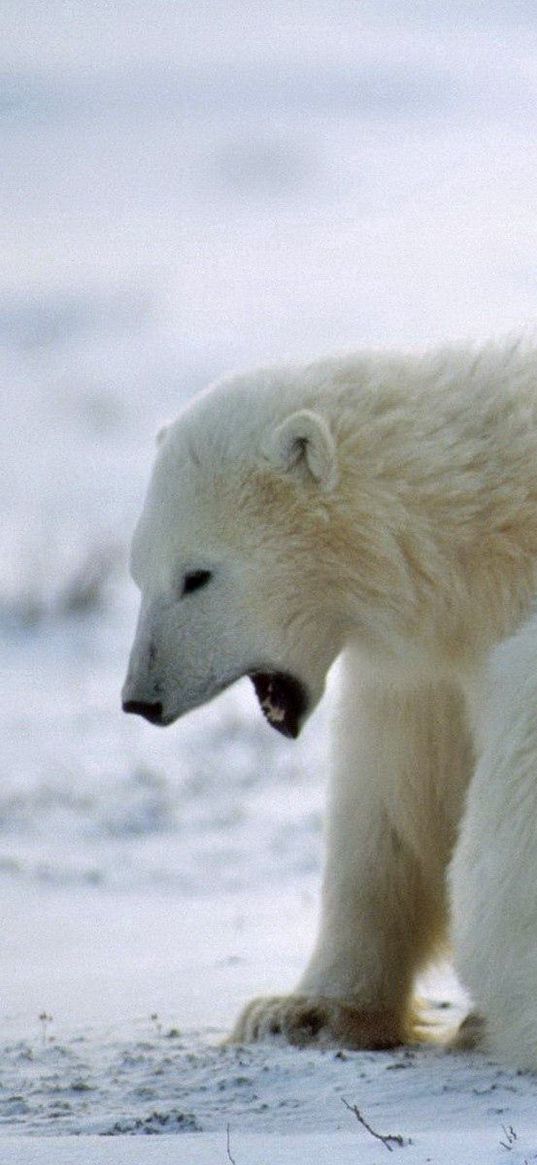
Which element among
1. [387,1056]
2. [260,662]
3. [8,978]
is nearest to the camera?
[387,1056]

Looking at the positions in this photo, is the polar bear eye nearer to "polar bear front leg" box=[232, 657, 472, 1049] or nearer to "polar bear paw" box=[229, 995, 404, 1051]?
"polar bear front leg" box=[232, 657, 472, 1049]

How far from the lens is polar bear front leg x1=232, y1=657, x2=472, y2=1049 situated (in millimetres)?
4480

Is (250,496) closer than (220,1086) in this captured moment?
No

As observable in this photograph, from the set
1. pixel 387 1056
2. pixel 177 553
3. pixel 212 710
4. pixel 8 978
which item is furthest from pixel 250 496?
pixel 212 710

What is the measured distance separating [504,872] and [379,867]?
0.73 m

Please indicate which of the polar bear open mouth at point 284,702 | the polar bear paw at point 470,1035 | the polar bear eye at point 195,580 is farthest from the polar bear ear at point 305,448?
the polar bear paw at point 470,1035

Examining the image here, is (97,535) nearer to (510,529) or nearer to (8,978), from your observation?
(8,978)

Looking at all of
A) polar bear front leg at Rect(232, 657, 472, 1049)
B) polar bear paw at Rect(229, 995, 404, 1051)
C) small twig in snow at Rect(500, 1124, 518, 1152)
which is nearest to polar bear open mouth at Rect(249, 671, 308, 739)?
polar bear front leg at Rect(232, 657, 472, 1049)

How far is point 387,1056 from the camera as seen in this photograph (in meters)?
4.02

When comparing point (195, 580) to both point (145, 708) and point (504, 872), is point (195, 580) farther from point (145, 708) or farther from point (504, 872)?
point (504, 872)

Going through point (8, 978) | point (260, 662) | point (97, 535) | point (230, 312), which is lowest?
point (8, 978)

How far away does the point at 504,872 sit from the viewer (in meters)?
3.88

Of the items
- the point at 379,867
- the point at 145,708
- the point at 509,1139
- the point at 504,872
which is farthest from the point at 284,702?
the point at 509,1139

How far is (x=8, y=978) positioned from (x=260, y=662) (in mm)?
1237
